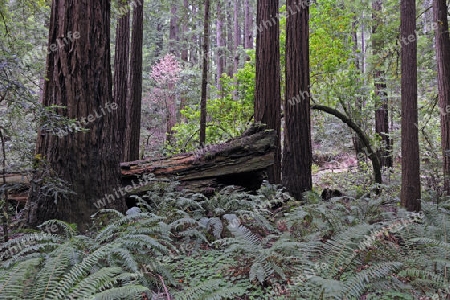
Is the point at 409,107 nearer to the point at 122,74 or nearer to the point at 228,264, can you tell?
the point at 228,264

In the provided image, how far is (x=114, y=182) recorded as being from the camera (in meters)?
4.48

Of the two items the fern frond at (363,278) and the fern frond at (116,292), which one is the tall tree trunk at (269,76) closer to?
the fern frond at (363,278)

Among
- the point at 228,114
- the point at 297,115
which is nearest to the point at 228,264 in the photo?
the point at 297,115

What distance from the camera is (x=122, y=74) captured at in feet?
27.1

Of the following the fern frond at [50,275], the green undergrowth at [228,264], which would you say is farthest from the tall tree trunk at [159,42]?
the fern frond at [50,275]

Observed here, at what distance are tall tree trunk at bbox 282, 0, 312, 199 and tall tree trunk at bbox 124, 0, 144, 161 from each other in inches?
152

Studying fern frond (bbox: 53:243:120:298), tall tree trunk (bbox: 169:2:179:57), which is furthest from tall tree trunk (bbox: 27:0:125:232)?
tall tree trunk (bbox: 169:2:179:57)

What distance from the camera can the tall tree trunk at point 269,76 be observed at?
7.12 m

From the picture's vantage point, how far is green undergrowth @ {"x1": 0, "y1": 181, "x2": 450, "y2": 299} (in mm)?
2289

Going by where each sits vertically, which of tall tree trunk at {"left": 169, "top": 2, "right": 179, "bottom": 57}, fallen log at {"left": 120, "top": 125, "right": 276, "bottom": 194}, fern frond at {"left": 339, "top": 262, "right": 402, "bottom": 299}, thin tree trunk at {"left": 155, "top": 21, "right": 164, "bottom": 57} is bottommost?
fern frond at {"left": 339, "top": 262, "right": 402, "bottom": 299}

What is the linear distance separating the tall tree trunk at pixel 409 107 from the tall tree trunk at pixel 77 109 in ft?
14.7

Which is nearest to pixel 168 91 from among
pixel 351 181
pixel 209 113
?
pixel 209 113

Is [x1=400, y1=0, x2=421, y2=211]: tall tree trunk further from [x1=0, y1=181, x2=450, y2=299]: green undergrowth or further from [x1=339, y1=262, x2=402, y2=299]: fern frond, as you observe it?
[x1=339, y1=262, x2=402, y2=299]: fern frond

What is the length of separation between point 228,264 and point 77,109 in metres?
2.65
